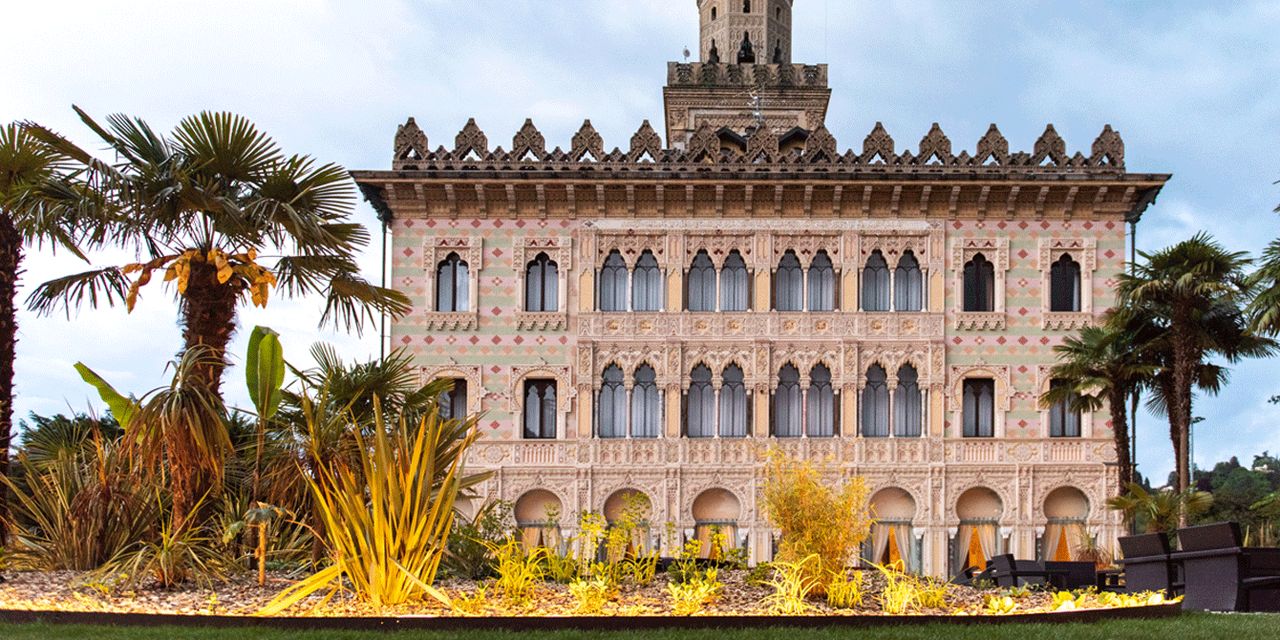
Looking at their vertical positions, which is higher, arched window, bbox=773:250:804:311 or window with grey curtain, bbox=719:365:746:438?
arched window, bbox=773:250:804:311

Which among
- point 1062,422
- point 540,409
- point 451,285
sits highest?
point 451,285

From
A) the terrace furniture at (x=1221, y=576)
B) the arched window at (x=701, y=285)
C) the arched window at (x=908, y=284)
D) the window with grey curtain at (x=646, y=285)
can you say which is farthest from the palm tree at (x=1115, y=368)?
the terrace furniture at (x=1221, y=576)

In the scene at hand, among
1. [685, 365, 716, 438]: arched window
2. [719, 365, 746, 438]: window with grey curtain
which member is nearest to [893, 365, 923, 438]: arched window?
[719, 365, 746, 438]: window with grey curtain

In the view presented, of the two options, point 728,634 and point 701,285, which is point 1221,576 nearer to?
point 728,634

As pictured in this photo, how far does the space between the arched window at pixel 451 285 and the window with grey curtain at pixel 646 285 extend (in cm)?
370

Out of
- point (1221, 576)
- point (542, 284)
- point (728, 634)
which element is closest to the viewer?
point (728, 634)

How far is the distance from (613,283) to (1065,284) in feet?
33.2

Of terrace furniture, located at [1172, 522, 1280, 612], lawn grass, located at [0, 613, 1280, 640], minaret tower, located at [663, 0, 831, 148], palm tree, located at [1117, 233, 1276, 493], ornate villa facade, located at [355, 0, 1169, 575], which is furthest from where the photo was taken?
minaret tower, located at [663, 0, 831, 148]

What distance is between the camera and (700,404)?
3153 centimetres

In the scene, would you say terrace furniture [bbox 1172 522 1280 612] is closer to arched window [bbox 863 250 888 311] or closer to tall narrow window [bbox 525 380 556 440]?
arched window [bbox 863 250 888 311]

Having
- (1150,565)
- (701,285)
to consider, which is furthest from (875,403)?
(1150,565)

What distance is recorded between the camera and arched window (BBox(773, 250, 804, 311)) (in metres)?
31.8

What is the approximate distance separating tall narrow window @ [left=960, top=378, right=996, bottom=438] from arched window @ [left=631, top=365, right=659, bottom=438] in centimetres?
674

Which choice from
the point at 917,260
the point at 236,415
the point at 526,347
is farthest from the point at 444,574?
the point at 917,260
